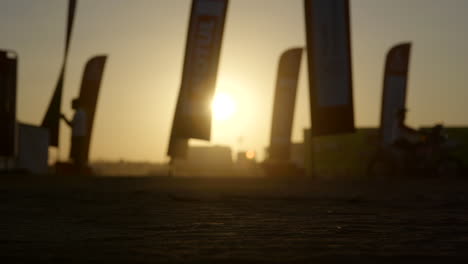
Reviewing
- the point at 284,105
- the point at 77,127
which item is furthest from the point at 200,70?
the point at 284,105

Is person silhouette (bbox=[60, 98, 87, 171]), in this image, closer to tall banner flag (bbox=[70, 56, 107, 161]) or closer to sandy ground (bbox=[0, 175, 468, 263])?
tall banner flag (bbox=[70, 56, 107, 161])

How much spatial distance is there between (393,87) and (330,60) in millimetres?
7164

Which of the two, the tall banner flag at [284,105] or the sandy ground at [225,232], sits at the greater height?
the tall banner flag at [284,105]

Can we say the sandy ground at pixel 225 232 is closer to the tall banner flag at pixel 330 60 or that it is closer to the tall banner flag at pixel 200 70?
the tall banner flag at pixel 330 60

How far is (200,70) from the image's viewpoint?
15656 millimetres

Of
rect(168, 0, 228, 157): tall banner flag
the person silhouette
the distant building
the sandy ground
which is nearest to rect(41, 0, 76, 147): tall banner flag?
→ the person silhouette

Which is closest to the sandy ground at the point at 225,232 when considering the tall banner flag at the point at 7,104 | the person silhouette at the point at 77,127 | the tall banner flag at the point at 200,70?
the tall banner flag at the point at 7,104

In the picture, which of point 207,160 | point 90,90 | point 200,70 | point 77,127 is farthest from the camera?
point 207,160

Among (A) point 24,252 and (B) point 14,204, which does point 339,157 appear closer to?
(B) point 14,204

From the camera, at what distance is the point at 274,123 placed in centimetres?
2164

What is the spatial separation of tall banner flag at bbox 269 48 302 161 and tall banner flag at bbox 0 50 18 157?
36.1 feet

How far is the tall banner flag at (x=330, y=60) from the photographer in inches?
510

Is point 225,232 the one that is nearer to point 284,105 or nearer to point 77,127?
point 77,127

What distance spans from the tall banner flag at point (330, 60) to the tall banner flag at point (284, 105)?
328 inches
